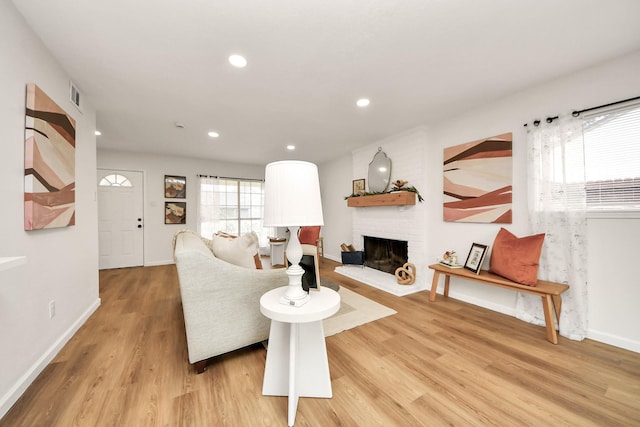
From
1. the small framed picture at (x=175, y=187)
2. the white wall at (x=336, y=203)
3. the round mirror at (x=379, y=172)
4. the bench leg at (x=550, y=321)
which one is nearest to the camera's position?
the bench leg at (x=550, y=321)

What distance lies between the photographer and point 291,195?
1247mm

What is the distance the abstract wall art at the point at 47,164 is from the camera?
60.0 inches

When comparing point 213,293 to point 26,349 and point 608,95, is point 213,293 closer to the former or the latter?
point 26,349

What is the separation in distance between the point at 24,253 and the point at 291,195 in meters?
1.78

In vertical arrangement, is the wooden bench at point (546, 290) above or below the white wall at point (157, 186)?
below

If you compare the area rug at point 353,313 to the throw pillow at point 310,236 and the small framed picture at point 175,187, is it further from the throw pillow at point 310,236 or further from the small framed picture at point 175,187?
the small framed picture at point 175,187

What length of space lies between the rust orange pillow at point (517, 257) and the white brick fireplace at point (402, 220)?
98 cm

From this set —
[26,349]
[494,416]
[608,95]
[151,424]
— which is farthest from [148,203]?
[608,95]

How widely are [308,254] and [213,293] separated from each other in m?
0.86

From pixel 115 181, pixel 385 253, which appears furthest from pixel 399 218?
pixel 115 181

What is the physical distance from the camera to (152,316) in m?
2.50

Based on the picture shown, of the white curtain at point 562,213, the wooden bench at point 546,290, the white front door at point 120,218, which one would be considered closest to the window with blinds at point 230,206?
the white front door at point 120,218

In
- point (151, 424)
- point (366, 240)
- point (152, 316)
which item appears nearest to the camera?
point (151, 424)

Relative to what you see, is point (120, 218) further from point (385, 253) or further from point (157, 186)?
point (385, 253)
